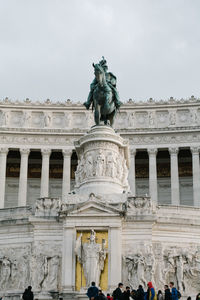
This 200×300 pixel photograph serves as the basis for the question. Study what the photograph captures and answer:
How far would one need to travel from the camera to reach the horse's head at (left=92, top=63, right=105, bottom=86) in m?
32.7

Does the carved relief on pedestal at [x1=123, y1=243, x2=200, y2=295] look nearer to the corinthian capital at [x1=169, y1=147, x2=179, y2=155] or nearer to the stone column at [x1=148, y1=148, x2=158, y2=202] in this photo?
the stone column at [x1=148, y1=148, x2=158, y2=202]

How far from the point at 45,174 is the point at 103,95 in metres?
32.5

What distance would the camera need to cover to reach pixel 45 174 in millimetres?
64500

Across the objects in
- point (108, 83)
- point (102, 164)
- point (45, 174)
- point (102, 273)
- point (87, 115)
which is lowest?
point (102, 273)

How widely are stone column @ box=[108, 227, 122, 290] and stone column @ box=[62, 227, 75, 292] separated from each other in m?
1.71

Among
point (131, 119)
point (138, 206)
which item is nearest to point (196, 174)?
point (131, 119)

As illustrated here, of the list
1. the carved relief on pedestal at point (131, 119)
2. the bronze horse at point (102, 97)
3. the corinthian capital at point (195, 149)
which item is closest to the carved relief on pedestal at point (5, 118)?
the carved relief on pedestal at point (131, 119)

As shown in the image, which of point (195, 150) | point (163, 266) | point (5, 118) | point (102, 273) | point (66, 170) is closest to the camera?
point (102, 273)

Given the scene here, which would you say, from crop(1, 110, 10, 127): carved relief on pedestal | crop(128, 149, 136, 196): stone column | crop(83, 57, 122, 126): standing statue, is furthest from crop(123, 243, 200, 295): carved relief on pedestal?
crop(1, 110, 10, 127): carved relief on pedestal

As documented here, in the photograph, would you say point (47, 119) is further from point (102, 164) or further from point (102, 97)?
point (102, 164)

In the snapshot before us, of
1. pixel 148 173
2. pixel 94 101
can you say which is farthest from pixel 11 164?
pixel 94 101

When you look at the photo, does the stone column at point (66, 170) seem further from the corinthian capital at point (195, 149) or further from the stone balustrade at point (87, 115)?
the corinthian capital at point (195, 149)

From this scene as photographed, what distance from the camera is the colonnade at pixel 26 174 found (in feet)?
206

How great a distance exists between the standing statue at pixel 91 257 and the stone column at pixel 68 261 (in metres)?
0.40
